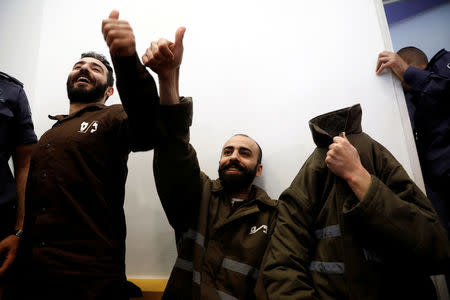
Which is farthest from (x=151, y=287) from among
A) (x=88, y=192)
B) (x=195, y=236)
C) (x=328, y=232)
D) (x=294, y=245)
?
(x=328, y=232)

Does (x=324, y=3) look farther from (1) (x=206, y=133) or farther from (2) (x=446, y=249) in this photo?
(2) (x=446, y=249)

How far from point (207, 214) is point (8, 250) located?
2.38 feet

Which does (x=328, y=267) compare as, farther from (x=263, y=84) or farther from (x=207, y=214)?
(x=263, y=84)

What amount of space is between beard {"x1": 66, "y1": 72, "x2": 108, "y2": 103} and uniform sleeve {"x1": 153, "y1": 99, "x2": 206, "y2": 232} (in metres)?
0.47

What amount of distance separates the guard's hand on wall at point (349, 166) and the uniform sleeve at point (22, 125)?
50.0 inches

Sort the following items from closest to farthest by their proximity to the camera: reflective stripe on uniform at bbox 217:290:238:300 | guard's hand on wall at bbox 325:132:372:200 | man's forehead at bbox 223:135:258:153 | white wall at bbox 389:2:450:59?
guard's hand on wall at bbox 325:132:372:200 → reflective stripe on uniform at bbox 217:290:238:300 → man's forehead at bbox 223:135:258:153 → white wall at bbox 389:2:450:59

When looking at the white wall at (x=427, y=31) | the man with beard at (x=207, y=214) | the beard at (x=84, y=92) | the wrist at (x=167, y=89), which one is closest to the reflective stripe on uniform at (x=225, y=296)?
the man with beard at (x=207, y=214)

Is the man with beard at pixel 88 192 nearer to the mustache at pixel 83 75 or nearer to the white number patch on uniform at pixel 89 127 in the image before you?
the white number patch on uniform at pixel 89 127

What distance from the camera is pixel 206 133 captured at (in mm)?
1535

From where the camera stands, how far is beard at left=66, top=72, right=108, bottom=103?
1.13m

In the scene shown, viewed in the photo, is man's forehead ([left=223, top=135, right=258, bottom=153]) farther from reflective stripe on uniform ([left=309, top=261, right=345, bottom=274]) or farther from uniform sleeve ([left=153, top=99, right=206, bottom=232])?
reflective stripe on uniform ([left=309, top=261, right=345, bottom=274])

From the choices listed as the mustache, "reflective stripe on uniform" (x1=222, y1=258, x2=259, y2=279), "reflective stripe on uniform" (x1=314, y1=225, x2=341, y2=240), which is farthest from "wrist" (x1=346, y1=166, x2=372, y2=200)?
the mustache

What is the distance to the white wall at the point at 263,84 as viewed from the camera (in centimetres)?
139

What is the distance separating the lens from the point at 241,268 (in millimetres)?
987
